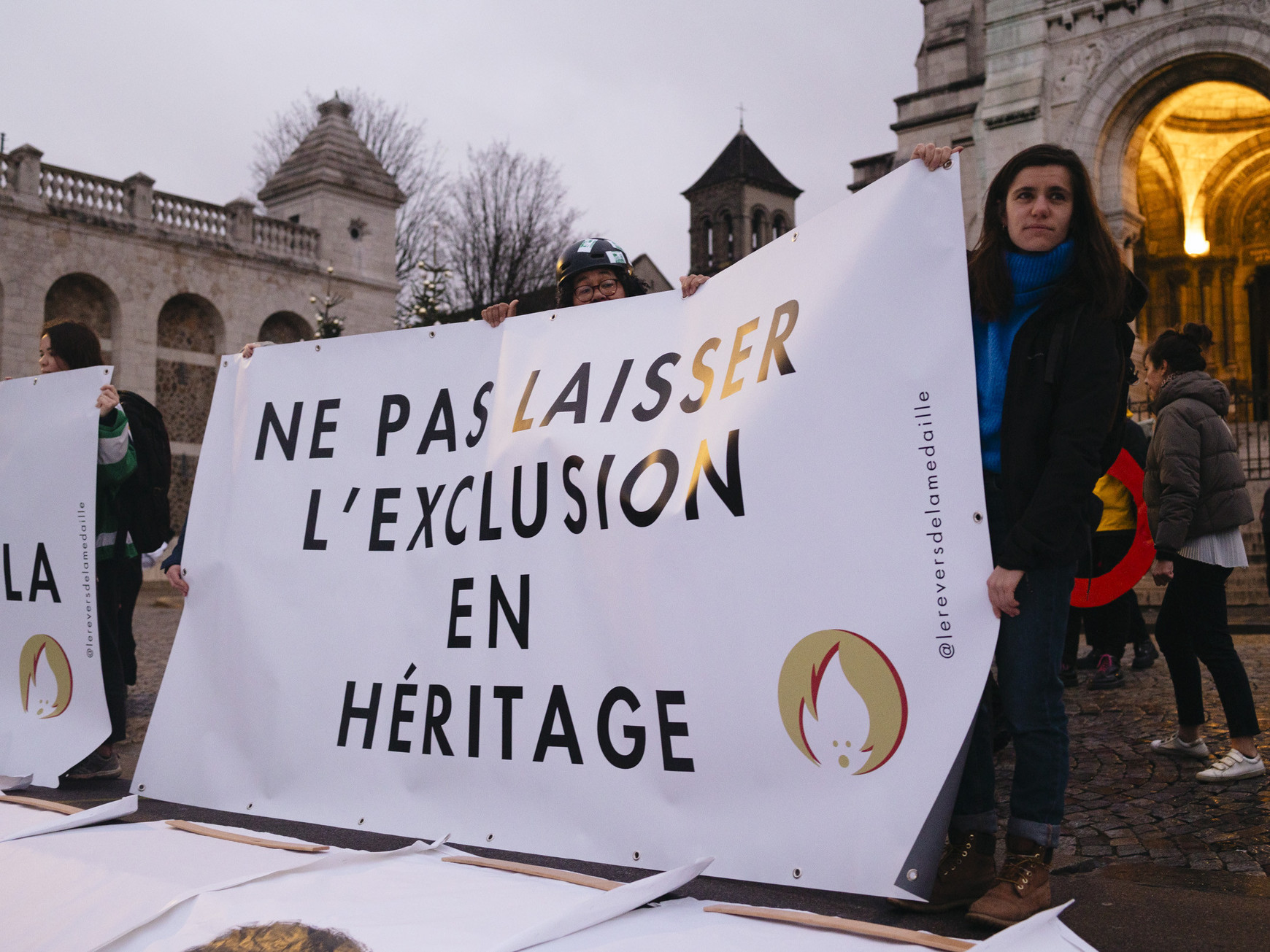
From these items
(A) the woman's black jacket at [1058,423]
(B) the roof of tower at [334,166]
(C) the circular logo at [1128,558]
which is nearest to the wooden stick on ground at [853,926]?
(A) the woman's black jacket at [1058,423]

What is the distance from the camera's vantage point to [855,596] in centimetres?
286

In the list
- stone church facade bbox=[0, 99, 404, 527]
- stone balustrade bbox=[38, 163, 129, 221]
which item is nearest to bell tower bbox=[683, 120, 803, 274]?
stone church facade bbox=[0, 99, 404, 527]

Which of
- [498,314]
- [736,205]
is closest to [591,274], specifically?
[498,314]

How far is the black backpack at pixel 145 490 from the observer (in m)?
5.39

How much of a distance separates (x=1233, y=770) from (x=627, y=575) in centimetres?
300

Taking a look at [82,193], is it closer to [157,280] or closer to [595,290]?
[157,280]

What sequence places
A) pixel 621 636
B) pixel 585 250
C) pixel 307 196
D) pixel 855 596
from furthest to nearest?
pixel 307 196 < pixel 585 250 < pixel 621 636 < pixel 855 596

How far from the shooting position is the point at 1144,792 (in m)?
4.43

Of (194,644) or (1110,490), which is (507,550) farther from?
(1110,490)

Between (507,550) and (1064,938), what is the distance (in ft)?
6.90

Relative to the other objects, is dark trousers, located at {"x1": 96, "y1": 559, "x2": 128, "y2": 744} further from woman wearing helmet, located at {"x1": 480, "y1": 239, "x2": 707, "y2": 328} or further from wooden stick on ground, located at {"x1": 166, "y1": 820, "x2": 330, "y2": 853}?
woman wearing helmet, located at {"x1": 480, "y1": 239, "x2": 707, "y2": 328}

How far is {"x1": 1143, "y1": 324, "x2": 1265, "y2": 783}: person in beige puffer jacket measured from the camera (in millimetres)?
4598

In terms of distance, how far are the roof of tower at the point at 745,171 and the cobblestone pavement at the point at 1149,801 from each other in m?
61.8

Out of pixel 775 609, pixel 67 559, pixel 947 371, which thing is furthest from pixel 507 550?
pixel 67 559
